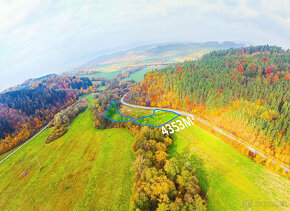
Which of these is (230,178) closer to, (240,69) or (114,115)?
(240,69)

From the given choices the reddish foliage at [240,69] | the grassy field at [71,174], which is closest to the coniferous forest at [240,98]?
the reddish foliage at [240,69]

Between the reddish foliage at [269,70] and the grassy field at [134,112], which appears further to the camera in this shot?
the grassy field at [134,112]

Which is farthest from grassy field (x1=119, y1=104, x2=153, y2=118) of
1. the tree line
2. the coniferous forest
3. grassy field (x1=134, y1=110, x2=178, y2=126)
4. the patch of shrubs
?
the tree line

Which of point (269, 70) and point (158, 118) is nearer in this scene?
point (269, 70)

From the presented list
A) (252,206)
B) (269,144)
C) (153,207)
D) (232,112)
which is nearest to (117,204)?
(153,207)

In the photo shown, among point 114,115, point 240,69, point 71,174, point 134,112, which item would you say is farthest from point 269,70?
point 71,174

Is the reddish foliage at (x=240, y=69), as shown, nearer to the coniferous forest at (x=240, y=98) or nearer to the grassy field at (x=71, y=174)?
the coniferous forest at (x=240, y=98)
